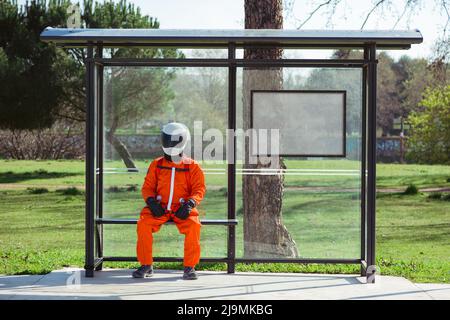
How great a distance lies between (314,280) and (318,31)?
252 cm

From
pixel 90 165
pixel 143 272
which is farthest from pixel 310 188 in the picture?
pixel 90 165

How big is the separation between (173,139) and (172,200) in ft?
2.07

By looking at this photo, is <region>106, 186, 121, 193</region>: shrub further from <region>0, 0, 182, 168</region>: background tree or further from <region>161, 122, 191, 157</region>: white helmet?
<region>0, 0, 182, 168</region>: background tree

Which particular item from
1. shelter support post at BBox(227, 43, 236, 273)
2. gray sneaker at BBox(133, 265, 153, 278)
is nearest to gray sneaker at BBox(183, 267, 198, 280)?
gray sneaker at BBox(133, 265, 153, 278)

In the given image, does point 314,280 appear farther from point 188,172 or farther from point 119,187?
point 119,187

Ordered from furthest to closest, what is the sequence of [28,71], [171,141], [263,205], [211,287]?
[28,71], [263,205], [171,141], [211,287]

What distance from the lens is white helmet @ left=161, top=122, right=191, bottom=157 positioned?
8.33m

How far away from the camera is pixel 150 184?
8289 mm

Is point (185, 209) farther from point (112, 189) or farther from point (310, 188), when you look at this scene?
point (310, 188)

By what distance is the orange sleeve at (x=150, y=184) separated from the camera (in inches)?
324

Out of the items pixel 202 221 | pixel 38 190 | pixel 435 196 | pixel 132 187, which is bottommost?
pixel 435 196

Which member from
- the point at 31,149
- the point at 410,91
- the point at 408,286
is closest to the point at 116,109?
the point at 408,286
